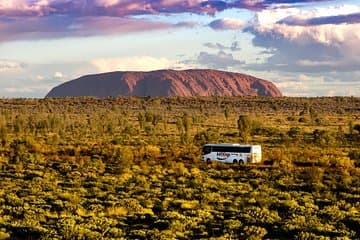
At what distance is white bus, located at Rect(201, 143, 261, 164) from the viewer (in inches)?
1842

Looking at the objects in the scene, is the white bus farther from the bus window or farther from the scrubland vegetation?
the scrubland vegetation

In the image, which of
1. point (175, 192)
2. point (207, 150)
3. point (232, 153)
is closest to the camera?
point (175, 192)

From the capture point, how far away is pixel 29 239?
1950 cm

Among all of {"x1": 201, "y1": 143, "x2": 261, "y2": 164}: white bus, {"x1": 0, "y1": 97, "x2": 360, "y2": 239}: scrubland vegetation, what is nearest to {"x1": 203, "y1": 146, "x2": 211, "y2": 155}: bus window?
{"x1": 201, "y1": 143, "x2": 261, "y2": 164}: white bus

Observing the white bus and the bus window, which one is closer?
the white bus

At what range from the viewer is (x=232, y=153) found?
4822 centimetres

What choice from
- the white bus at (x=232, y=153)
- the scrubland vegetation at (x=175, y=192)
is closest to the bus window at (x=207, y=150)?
the white bus at (x=232, y=153)

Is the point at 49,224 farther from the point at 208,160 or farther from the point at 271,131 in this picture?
the point at 271,131

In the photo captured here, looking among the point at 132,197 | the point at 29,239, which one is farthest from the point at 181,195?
the point at 29,239

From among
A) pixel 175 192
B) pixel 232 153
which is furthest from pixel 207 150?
pixel 175 192

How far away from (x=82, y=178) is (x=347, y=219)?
19.0 m

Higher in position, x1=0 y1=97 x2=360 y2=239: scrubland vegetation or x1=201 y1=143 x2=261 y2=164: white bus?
x1=201 y1=143 x2=261 y2=164: white bus

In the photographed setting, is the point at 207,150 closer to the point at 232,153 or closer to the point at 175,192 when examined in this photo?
the point at 232,153

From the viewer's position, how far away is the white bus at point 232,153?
153ft
